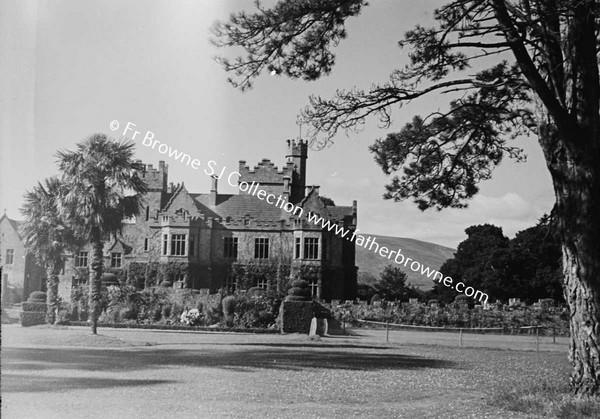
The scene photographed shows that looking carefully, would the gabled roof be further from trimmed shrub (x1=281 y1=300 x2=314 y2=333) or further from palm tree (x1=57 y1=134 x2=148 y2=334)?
palm tree (x1=57 y1=134 x2=148 y2=334)

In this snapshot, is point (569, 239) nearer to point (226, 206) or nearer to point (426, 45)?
point (426, 45)

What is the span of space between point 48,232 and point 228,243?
18.8 meters

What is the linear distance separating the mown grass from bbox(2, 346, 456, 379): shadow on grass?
9.44 feet

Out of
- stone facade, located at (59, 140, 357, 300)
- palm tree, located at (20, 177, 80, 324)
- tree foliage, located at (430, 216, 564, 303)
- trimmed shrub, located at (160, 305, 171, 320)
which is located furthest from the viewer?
stone facade, located at (59, 140, 357, 300)

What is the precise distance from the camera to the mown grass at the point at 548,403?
7.67 m

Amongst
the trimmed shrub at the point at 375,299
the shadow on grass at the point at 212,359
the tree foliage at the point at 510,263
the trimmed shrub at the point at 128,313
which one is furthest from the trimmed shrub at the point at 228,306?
the tree foliage at the point at 510,263

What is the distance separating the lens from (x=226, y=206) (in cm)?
2584

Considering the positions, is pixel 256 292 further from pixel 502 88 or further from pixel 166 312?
pixel 502 88

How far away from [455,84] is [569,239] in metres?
2.63

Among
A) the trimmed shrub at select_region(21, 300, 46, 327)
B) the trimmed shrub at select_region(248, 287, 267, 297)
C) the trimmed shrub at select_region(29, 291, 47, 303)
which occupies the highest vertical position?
the trimmed shrub at select_region(29, 291, 47, 303)

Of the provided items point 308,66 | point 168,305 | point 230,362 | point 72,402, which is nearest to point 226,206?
point 168,305

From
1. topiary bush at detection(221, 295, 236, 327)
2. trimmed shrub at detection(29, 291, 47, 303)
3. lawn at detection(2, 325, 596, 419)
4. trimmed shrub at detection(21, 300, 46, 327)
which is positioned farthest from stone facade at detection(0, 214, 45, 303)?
topiary bush at detection(221, 295, 236, 327)

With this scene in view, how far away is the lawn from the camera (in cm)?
719

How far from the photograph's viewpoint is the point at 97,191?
39.4ft
